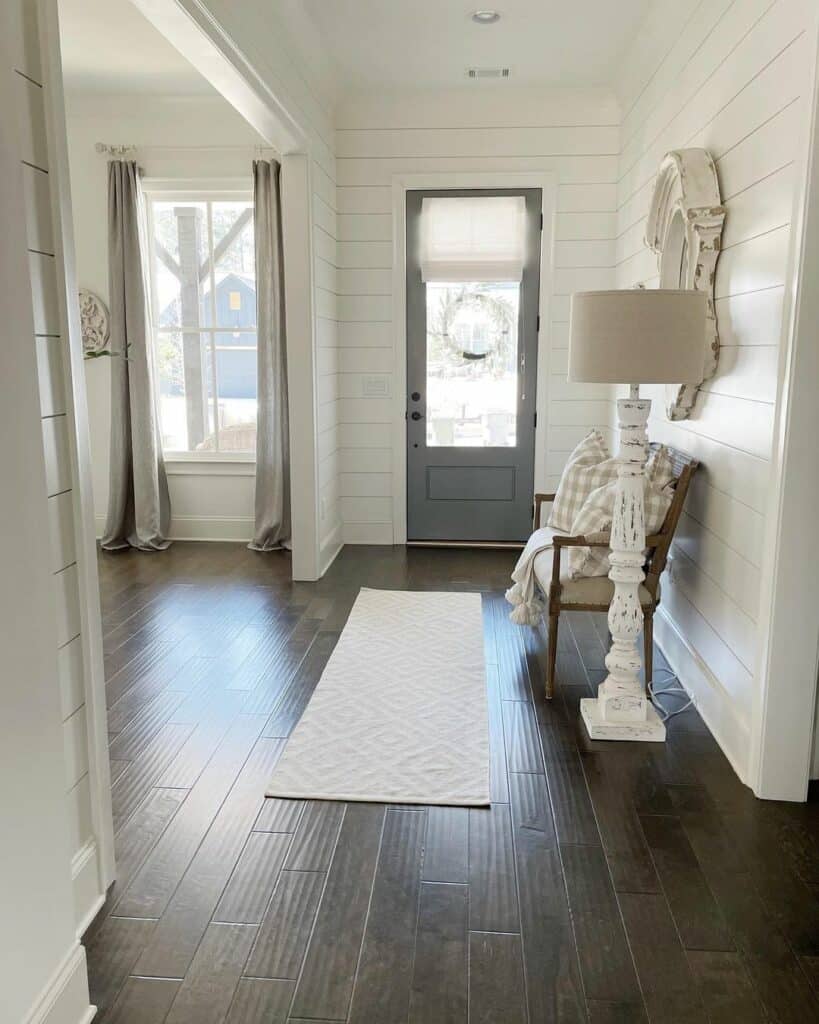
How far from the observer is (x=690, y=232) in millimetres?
3230

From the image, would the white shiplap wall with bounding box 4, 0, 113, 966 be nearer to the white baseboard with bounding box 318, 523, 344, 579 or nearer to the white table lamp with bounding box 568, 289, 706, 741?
the white table lamp with bounding box 568, 289, 706, 741

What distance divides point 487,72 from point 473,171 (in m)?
0.61

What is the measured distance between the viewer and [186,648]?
390cm

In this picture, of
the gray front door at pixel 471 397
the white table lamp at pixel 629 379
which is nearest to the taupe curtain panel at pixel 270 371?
the gray front door at pixel 471 397

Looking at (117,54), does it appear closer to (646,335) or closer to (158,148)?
(158,148)

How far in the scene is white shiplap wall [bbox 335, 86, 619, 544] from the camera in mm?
5422

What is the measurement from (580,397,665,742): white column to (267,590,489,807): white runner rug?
47 centimetres

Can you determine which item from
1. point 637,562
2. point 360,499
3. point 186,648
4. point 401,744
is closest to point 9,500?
point 401,744

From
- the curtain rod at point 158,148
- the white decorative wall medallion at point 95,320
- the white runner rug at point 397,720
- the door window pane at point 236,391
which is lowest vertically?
the white runner rug at point 397,720

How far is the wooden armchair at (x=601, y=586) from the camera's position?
3.28m

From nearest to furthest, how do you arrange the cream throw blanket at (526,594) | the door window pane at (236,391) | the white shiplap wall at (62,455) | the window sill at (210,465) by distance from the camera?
1. the white shiplap wall at (62,455)
2. the cream throw blanket at (526,594)
3. the door window pane at (236,391)
4. the window sill at (210,465)

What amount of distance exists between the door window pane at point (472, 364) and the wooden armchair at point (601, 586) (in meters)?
2.43

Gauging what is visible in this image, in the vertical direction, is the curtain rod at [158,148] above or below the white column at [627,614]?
above

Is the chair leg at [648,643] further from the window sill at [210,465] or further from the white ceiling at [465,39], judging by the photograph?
the window sill at [210,465]
